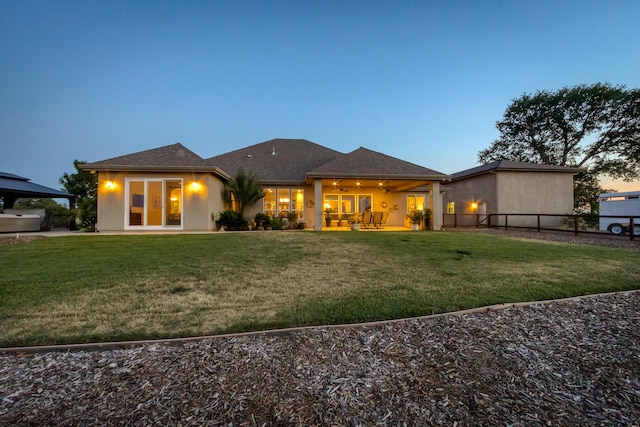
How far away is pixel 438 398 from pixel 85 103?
29.5 m

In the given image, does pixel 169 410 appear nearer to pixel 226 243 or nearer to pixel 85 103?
pixel 226 243

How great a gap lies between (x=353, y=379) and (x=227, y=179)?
13086 millimetres

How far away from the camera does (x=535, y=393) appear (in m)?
1.90

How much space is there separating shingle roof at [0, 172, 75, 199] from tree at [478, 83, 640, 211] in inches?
1469

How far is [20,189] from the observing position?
1423 centimetres

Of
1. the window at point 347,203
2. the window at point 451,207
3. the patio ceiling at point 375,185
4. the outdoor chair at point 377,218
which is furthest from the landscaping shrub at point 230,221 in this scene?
the window at point 451,207

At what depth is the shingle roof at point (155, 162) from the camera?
36.3 feet

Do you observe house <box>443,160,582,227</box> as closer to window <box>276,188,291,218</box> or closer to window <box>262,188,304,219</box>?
window <box>262,188,304,219</box>

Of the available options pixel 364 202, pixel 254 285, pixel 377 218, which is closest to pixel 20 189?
pixel 254 285

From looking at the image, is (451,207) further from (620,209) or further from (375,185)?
(620,209)

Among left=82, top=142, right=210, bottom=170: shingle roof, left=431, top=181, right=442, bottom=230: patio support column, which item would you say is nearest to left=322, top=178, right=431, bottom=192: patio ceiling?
left=431, top=181, right=442, bottom=230: patio support column

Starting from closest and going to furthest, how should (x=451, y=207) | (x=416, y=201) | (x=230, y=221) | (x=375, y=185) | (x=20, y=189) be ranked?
(x=230, y=221) → (x=20, y=189) → (x=375, y=185) → (x=416, y=201) → (x=451, y=207)

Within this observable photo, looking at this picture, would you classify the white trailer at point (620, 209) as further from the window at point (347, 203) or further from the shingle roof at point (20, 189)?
the shingle roof at point (20, 189)

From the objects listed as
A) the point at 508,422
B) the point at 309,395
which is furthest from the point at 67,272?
the point at 508,422
